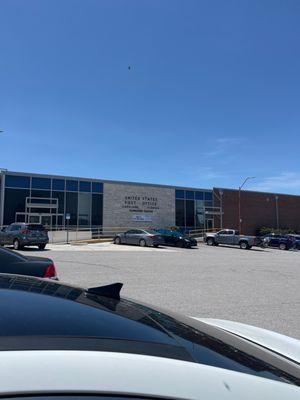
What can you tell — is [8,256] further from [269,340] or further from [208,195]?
[208,195]

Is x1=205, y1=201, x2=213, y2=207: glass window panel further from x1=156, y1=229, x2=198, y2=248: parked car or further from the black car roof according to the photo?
the black car roof

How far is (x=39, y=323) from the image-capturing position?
1835 mm

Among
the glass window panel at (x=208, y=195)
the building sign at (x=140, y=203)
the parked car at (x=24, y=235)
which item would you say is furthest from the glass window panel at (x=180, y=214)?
the parked car at (x=24, y=235)

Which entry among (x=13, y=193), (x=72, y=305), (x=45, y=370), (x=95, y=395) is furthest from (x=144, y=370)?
(x=13, y=193)

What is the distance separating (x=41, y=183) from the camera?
43.5 metres

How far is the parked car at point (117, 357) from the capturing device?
144 cm

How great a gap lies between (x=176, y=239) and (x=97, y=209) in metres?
10.7

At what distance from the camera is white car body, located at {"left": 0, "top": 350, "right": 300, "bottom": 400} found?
1410 mm

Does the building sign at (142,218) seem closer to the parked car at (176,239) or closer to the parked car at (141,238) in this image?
the parked car at (176,239)

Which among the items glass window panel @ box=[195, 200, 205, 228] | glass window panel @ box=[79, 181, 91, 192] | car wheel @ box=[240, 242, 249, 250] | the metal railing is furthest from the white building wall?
car wheel @ box=[240, 242, 249, 250]

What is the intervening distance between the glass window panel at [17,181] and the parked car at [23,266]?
34.9 meters

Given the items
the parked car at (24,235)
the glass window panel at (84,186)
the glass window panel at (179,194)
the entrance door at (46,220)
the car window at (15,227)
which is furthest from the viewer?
the glass window panel at (179,194)

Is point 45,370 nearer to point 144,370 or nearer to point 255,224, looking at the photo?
point 144,370

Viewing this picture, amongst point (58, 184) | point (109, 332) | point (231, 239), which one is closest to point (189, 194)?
point (231, 239)
